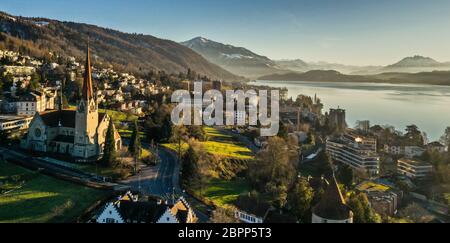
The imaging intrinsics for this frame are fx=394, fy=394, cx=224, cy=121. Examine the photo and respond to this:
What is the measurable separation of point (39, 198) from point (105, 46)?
4277 inches

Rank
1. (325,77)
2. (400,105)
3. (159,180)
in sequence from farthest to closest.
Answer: (325,77), (400,105), (159,180)

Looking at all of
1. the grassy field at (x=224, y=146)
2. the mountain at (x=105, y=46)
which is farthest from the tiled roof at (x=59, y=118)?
the mountain at (x=105, y=46)

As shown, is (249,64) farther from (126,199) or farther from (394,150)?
(126,199)

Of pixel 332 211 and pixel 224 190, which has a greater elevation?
pixel 332 211

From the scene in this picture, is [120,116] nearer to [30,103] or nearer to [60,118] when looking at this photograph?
[30,103]

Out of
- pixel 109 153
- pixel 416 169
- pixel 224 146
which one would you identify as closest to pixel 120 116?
pixel 224 146

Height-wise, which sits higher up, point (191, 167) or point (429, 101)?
point (429, 101)

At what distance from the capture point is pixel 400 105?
48.3 metres

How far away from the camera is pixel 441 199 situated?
24.5 meters

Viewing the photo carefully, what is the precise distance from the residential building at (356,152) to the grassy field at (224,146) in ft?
25.7

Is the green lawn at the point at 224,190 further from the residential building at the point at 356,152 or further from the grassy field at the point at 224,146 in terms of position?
the residential building at the point at 356,152

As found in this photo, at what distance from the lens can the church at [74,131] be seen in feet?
70.0
